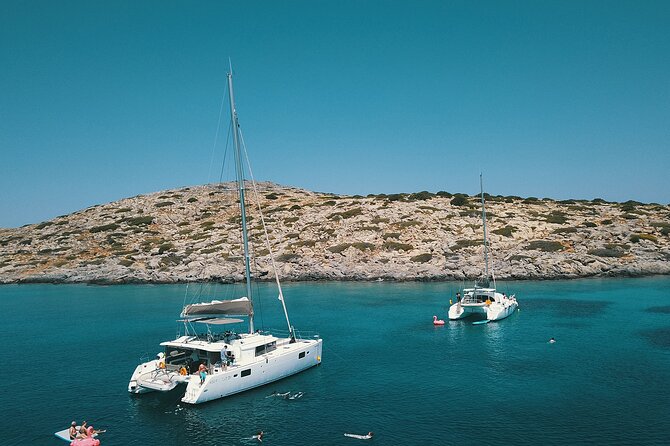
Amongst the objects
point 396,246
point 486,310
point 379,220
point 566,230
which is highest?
point 379,220

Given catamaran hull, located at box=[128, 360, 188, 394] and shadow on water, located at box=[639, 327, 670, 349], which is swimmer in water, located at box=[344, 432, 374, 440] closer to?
catamaran hull, located at box=[128, 360, 188, 394]

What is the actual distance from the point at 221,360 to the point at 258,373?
9.34 ft

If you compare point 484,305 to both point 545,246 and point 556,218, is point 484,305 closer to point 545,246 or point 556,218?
point 545,246

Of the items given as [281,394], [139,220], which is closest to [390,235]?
[281,394]

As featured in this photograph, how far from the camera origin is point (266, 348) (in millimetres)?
36875

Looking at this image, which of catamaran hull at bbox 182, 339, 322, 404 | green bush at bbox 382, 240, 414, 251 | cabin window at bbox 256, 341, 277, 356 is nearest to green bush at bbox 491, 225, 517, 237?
green bush at bbox 382, 240, 414, 251

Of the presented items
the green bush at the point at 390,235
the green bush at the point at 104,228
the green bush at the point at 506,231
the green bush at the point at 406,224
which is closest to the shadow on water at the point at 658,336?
the green bush at the point at 506,231

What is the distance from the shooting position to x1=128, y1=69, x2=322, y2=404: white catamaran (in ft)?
105

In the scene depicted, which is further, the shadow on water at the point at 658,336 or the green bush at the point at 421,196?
the green bush at the point at 421,196

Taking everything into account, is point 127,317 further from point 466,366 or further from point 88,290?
point 466,366

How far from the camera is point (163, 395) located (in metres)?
34.1

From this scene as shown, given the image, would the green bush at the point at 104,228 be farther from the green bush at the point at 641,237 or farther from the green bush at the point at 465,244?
the green bush at the point at 641,237

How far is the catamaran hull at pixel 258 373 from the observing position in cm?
3127

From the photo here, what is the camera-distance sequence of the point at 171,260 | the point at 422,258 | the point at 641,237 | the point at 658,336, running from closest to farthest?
1. the point at 658,336
2. the point at 422,258
3. the point at 641,237
4. the point at 171,260
